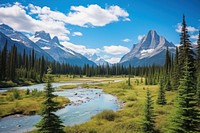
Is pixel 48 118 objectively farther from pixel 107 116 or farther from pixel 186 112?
pixel 107 116

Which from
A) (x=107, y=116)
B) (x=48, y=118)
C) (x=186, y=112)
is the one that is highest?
(x=186, y=112)

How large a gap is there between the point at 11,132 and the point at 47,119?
42.7ft

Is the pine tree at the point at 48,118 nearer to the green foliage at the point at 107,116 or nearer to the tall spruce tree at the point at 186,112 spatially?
the tall spruce tree at the point at 186,112

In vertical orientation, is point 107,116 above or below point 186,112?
below

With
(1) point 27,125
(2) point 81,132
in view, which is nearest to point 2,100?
(1) point 27,125

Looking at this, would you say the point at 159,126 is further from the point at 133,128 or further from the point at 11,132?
the point at 11,132

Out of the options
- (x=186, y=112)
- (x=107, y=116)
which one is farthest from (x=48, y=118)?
(x=107, y=116)

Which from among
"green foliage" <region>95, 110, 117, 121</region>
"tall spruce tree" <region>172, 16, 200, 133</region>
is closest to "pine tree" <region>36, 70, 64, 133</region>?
"tall spruce tree" <region>172, 16, 200, 133</region>

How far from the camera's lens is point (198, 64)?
223ft

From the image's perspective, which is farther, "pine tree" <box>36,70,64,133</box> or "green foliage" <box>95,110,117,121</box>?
"green foliage" <box>95,110,117,121</box>

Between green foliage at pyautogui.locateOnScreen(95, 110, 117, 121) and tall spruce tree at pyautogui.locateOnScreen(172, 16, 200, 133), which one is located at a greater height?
tall spruce tree at pyautogui.locateOnScreen(172, 16, 200, 133)

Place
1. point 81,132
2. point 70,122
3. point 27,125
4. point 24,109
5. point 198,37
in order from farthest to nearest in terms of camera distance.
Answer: point 198,37 < point 24,109 < point 70,122 < point 27,125 < point 81,132

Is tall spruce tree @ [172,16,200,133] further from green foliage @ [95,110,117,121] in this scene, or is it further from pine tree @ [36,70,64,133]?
green foliage @ [95,110,117,121]

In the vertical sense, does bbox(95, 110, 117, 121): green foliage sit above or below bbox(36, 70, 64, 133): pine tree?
below
